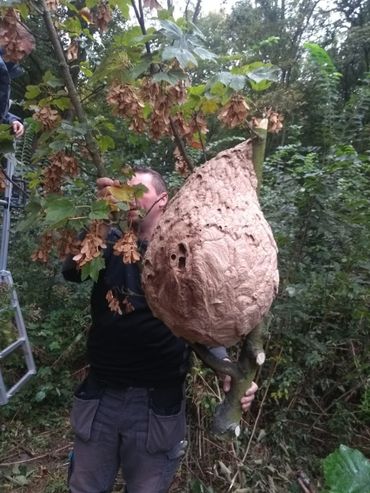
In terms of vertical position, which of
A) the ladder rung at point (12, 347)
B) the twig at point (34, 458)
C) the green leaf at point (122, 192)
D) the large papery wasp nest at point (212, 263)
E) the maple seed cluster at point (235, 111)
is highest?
the maple seed cluster at point (235, 111)

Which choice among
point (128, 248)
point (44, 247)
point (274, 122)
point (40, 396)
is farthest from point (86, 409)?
point (40, 396)

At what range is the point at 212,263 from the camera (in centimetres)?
103

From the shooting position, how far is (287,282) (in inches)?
94.7

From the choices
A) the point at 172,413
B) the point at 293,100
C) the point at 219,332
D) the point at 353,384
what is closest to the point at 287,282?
the point at 353,384

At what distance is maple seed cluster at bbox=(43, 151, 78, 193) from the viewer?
1255 millimetres

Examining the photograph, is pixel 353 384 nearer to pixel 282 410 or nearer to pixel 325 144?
pixel 282 410

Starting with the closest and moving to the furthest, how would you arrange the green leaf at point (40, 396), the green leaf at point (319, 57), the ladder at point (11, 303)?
the ladder at point (11, 303) < the green leaf at point (319, 57) < the green leaf at point (40, 396)

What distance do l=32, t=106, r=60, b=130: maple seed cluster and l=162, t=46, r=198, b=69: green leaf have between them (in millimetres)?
389

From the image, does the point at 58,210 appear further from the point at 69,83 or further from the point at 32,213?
the point at 69,83

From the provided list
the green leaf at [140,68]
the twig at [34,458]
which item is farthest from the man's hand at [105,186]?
the twig at [34,458]

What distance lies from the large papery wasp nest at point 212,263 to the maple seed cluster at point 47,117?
41 centimetres

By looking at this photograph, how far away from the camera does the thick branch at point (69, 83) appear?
114cm

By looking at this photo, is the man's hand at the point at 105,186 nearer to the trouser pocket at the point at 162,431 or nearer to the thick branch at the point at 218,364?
the thick branch at the point at 218,364

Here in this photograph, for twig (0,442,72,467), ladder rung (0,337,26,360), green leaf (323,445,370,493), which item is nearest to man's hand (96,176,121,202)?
green leaf (323,445,370,493)
